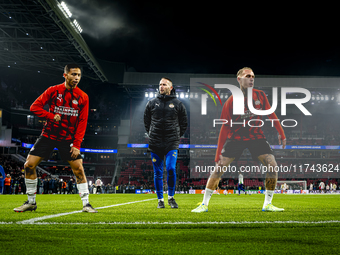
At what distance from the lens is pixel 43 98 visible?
516 cm

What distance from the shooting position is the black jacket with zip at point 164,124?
19.5ft

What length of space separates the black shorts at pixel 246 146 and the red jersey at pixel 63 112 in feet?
8.07

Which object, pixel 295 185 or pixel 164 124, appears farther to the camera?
pixel 295 185

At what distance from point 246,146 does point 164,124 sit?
5.15 ft

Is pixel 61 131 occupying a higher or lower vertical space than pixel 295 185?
higher

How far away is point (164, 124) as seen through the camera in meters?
5.98

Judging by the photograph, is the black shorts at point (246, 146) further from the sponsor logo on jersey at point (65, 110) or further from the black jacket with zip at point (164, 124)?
the sponsor logo on jersey at point (65, 110)

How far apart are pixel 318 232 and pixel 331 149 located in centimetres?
4633

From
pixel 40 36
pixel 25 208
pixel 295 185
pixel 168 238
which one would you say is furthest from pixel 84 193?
pixel 295 185

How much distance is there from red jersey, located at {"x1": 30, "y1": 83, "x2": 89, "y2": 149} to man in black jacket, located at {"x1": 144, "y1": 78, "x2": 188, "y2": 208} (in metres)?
1.37

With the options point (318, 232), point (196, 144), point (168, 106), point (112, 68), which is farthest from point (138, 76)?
point (318, 232)

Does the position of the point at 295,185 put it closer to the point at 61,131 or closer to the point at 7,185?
the point at 7,185

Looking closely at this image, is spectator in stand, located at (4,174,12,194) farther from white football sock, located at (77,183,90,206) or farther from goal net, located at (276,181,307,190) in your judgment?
goal net, located at (276,181,307,190)

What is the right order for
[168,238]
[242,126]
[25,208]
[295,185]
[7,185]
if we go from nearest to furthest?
[168,238] < [25,208] < [242,126] < [7,185] < [295,185]
